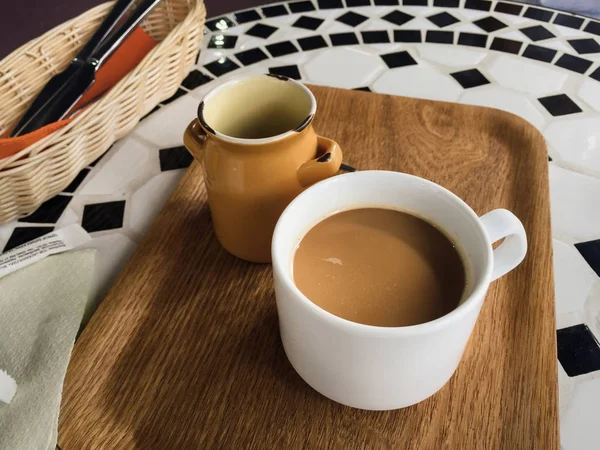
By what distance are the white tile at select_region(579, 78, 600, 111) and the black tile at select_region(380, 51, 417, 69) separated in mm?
254

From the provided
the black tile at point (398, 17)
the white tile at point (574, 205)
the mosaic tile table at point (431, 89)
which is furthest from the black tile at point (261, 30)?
the white tile at point (574, 205)

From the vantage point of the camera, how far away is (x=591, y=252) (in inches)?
21.0

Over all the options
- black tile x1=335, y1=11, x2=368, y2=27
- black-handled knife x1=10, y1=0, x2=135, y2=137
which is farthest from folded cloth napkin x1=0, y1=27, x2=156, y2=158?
black tile x1=335, y1=11, x2=368, y2=27

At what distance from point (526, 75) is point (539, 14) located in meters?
0.25

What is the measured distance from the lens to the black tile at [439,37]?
886mm

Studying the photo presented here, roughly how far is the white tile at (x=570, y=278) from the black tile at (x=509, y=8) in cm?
61

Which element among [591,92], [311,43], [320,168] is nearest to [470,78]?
[591,92]

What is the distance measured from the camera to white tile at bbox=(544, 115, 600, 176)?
0.64 meters

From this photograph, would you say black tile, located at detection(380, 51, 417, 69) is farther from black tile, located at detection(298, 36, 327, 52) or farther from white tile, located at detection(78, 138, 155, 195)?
white tile, located at detection(78, 138, 155, 195)

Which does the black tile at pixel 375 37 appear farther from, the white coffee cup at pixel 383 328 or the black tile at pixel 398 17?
the white coffee cup at pixel 383 328

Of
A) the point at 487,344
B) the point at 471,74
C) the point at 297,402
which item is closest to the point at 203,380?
the point at 297,402

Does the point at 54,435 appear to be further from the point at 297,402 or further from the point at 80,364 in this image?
the point at 297,402

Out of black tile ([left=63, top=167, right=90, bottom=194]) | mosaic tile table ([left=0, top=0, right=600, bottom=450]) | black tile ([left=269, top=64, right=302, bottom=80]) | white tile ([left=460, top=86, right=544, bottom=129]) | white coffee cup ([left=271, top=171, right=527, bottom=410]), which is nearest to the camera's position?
white coffee cup ([left=271, top=171, right=527, bottom=410])

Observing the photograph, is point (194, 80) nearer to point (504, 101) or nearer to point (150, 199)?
point (150, 199)
